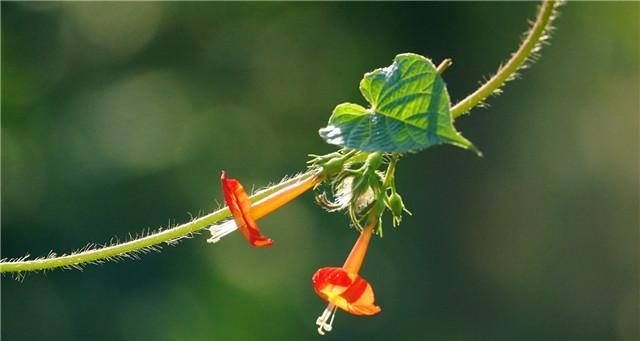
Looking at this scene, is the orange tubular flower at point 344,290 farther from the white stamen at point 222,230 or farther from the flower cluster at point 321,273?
the white stamen at point 222,230

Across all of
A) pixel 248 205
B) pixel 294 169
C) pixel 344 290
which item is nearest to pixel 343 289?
pixel 344 290

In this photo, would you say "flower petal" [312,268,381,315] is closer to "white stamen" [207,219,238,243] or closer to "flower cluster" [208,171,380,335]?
"flower cluster" [208,171,380,335]

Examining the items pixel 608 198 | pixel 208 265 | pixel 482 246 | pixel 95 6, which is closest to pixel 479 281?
pixel 482 246


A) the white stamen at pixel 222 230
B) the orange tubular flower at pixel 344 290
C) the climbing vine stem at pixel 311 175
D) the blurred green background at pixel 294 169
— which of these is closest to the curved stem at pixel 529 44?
the climbing vine stem at pixel 311 175

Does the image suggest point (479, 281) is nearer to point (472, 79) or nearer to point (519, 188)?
point (519, 188)

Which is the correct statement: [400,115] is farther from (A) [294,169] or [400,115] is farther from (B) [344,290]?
(A) [294,169]

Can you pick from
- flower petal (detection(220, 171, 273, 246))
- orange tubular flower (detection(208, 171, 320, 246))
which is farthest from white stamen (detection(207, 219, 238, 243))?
flower petal (detection(220, 171, 273, 246))
